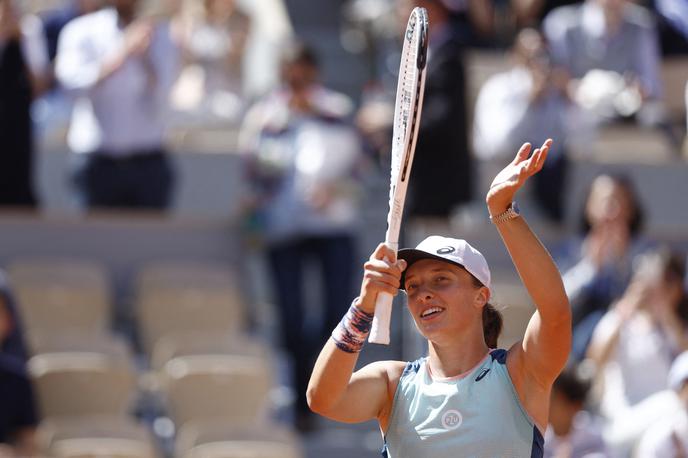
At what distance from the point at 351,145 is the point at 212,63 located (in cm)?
224

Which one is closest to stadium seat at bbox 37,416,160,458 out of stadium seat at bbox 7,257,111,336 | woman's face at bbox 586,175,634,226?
stadium seat at bbox 7,257,111,336

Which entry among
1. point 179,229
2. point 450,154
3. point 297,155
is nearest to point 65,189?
point 179,229

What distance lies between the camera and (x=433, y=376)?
160 inches

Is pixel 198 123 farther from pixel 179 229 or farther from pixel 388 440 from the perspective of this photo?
pixel 388 440

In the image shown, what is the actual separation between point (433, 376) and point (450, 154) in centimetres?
569

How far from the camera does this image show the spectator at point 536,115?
1041 centimetres

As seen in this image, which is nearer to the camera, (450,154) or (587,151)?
(450,154)

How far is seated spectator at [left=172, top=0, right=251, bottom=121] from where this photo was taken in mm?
11367

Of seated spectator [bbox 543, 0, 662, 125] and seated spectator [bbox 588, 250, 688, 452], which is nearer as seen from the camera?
seated spectator [bbox 588, 250, 688, 452]

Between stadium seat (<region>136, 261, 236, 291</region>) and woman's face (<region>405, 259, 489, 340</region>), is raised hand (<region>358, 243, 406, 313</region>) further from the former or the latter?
stadium seat (<region>136, 261, 236, 291</region>)

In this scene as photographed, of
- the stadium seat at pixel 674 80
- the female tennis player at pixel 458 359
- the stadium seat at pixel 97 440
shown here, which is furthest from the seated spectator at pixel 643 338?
the female tennis player at pixel 458 359

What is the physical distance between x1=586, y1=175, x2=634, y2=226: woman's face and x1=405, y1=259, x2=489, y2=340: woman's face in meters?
5.11

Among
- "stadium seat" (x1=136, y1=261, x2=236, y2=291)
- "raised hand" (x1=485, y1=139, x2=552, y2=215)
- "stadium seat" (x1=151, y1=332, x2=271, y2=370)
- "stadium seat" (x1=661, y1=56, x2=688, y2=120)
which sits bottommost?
"stadium seat" (x1=151, y1=332, x2=271, y2=370)

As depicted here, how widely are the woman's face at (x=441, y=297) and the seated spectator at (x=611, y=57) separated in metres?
7.52
